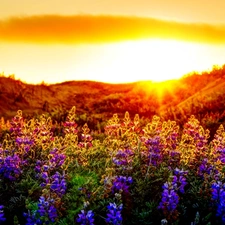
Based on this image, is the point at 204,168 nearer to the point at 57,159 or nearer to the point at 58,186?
the point at 57,159

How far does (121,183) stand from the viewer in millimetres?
7543

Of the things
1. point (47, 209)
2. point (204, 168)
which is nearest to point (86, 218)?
point (47, 209)

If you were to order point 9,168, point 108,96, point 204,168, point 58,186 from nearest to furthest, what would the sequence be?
point 58,186, point 9,168, point 204,168, point 108,96

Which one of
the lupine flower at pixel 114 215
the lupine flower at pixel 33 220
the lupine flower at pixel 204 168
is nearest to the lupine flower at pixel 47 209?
the lupine flower at pixel 33 220

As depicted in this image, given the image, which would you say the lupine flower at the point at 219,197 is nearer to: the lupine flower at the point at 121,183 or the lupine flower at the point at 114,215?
the lupine flower at the point at 121,183

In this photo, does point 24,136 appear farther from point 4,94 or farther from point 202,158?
point 4,94

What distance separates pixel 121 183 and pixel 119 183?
0.28 feet

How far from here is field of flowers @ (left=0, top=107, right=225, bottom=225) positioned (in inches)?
279

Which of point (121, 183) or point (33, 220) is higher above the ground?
point (121, 183)

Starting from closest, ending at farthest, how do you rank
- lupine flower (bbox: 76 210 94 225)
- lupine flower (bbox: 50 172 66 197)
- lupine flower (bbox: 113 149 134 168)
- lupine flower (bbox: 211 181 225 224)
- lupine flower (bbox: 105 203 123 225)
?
1. lupine flower (bbox: 76 210 94 225)
2. lupine flower (bbox: 105 203 123 225)
3. lupine flower (bbox: 50 172 66 197)
4. lupine flower (bbox: 211 181 225 224)
5. lupine flower (bbox: 113 149 134 168)

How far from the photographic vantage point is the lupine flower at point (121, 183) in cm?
746

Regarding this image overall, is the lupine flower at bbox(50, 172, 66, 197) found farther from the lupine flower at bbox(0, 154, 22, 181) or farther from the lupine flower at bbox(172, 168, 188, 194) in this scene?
the lupine flower at bbox(172, 168, 188, 194)

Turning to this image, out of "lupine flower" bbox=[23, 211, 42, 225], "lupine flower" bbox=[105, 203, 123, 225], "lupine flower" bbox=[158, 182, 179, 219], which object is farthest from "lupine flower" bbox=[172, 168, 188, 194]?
"lupine flower" bbox=[23, 211, 42, 225]

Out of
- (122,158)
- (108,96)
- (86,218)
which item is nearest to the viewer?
(86,218)
